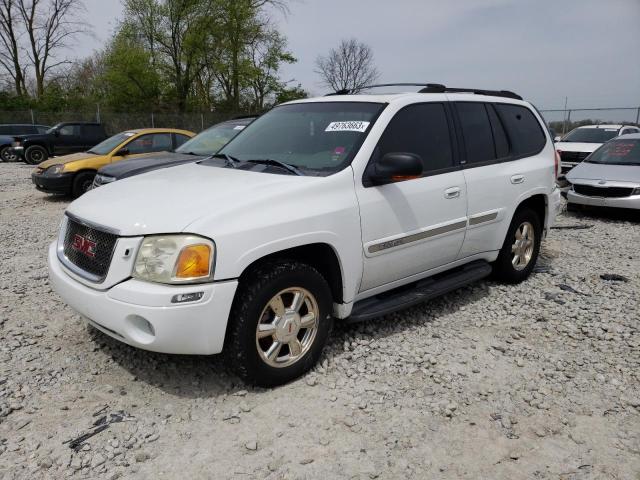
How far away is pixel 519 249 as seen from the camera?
5.05 metres

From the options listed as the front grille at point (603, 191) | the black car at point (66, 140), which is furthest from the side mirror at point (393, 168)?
the black car at point (66, 140)

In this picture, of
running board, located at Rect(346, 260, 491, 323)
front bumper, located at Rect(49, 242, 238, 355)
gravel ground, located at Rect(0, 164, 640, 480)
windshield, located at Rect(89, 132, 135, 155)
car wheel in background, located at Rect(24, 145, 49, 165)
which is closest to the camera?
gravel ground, located at Rect(0, 164, 640, 480)

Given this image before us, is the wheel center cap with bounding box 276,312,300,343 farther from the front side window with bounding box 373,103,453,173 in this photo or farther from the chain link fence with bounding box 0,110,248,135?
the chain link fence with bounding box 0,110,248,135

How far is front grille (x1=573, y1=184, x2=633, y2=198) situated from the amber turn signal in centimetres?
804

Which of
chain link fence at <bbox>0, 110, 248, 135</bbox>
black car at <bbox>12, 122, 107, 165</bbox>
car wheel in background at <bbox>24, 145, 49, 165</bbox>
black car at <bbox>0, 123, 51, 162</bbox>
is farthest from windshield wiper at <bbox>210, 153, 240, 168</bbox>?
chain link fence at <bbox>0, 110, 248, 135</bbox>

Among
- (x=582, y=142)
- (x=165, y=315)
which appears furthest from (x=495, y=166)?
(x=582, y=142)

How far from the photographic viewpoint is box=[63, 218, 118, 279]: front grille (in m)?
2.89

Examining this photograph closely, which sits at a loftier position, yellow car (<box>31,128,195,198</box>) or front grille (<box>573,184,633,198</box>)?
yellow car (<box>31,128,195,198</box>)

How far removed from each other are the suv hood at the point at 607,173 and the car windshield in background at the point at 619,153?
0.79ft

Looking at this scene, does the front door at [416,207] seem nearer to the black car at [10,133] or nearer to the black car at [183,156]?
the black car at [183,156]

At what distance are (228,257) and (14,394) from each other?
5.37ft

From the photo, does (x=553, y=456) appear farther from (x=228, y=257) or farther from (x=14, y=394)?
(x=14, y=394)

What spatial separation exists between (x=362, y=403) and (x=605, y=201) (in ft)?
24.0

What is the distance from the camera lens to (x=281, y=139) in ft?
12.9
